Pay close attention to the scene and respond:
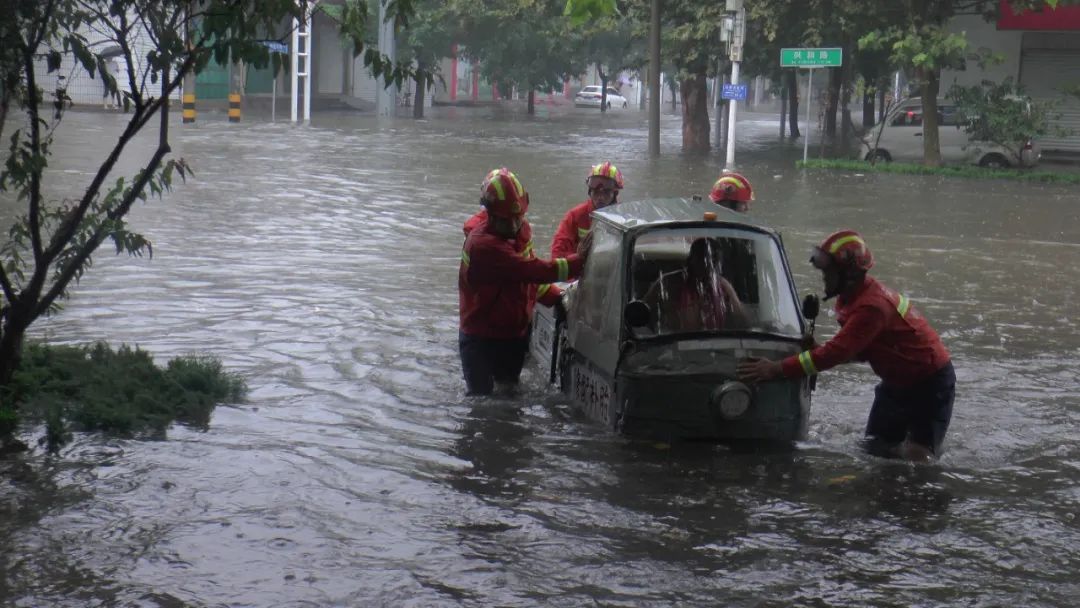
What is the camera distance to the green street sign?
2864cm

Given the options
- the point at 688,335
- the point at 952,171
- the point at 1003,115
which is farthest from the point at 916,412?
the point at 1003,115

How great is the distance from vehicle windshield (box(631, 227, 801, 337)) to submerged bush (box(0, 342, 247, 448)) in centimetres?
281

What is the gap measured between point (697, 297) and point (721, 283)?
6.0 inches

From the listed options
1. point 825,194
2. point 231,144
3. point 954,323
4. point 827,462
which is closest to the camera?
point 827,462

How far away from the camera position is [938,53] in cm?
2719

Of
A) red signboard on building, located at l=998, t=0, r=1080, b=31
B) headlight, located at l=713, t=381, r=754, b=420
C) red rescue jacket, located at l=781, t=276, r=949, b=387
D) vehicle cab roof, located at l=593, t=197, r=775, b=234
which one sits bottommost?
headlight, located at l=713, t=381, r=754, b=420

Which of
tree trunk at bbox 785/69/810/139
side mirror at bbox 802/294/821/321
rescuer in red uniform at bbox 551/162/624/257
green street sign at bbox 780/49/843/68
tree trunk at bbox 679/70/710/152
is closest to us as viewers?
side mirror at bbox 802/294/821/321

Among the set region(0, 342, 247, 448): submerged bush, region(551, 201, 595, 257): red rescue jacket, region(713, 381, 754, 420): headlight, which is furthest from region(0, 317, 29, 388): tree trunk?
region(713, 381, 754, 420): headlight

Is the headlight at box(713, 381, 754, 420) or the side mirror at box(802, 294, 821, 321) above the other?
the side mirror at box(802, 294, 821, 321)

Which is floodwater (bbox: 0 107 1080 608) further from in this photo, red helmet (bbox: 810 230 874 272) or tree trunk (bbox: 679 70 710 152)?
tree trunk (bbox: 679 70 710 152)

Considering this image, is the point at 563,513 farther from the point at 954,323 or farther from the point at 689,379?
the point at 954,323

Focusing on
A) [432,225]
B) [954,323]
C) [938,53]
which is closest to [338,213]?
[432,225]

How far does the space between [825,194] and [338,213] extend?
32.6ft

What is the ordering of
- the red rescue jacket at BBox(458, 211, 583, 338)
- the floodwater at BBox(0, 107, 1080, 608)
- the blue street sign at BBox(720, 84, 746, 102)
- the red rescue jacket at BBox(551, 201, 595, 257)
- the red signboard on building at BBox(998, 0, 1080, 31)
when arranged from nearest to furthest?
the floodwater at BBox(0, 107, 1080, 608) → the red rescue jacket at BBox(458, 211, 583, 338) → the red rescue jacket at BBox(551, 201, 595, 257) → the blue street sign at BBox(720, 84, 746, 102) → the red signboard on building at BBox(998, 0, 1080, 31)
